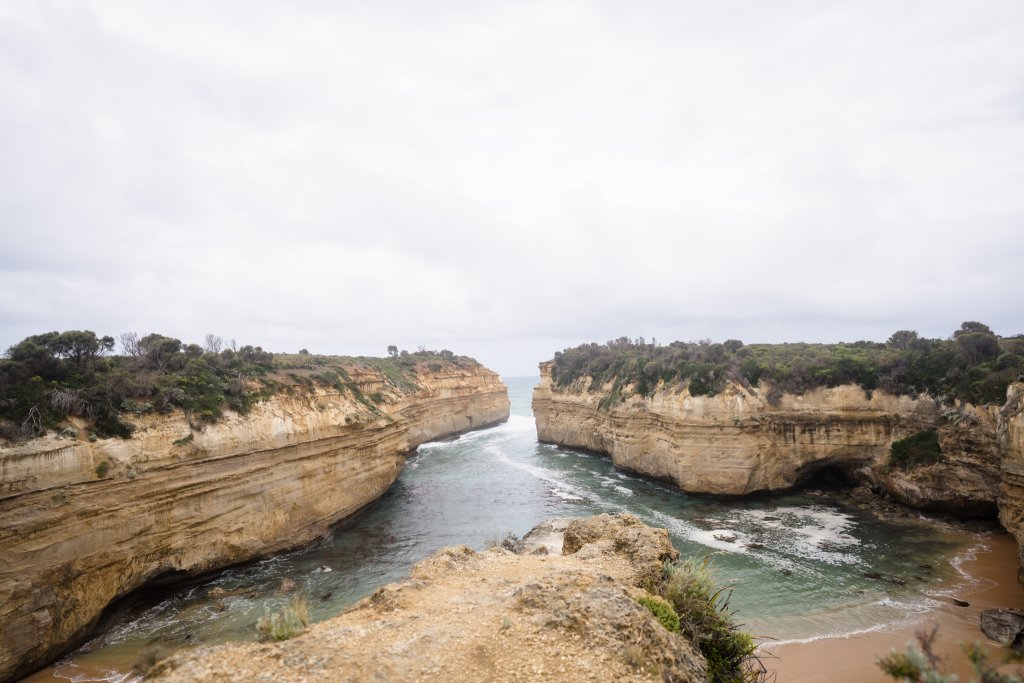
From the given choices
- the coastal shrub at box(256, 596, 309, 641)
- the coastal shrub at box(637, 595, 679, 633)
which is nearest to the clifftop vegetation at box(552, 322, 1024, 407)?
the coastal shrub at box(637, 595, 679, 633)

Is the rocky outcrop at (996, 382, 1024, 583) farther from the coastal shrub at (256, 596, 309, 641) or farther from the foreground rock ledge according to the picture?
the coastal shrub at (256, 596, 309, 641)

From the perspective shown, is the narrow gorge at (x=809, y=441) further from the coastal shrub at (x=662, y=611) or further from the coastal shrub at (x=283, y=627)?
the coastal shrub at (x=283, y=627)

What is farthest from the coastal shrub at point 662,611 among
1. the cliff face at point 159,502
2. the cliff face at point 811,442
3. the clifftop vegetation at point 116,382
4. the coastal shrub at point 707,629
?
the cliff face at point 811,442

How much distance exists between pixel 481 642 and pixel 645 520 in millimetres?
15438

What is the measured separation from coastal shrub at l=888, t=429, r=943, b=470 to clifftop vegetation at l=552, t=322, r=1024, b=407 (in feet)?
5.78

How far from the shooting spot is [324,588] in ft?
45.1

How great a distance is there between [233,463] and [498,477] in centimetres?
1650

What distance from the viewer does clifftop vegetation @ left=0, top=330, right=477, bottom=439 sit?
11.4 metres

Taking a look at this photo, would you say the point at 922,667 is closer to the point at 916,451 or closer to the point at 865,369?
the point at 916,451

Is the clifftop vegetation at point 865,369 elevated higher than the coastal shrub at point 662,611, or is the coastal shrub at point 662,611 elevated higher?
the clifftop vegetation at point 865,369

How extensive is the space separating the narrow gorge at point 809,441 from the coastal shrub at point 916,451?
0.18 metres

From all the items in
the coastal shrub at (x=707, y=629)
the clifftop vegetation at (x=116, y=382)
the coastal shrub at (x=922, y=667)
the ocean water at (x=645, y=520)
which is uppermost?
the clifftop vegetation at (x=116, y=382)

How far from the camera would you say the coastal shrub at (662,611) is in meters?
6.32

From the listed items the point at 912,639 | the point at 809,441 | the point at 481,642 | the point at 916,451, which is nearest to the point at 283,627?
the point at 481,642
